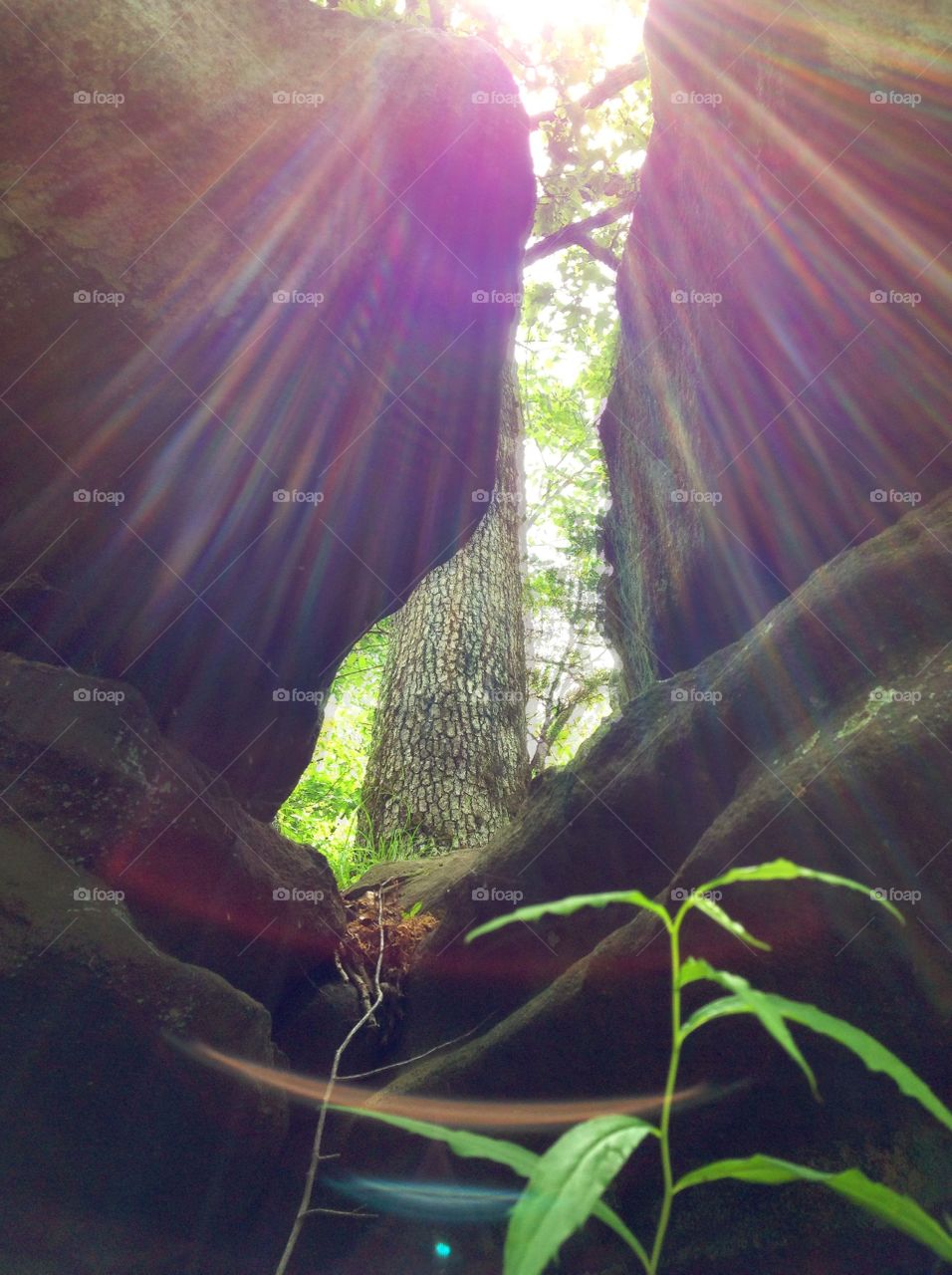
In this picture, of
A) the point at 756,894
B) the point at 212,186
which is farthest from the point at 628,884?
the point at 212,186

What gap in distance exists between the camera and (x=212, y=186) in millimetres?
3168

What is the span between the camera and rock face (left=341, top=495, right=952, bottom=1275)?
6.79ft

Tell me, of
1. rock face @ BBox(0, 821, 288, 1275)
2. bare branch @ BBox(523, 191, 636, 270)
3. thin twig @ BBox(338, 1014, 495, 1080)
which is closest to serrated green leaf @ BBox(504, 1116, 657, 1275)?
rock face @ BBox(0, 821, 288, 1275)

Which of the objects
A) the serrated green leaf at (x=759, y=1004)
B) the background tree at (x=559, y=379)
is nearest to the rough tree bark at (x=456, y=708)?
the background tree at (x=559, y=379)

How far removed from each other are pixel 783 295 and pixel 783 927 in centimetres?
236

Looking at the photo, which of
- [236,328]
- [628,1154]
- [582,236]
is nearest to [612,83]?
[582,236]

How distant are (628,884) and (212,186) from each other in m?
2.91

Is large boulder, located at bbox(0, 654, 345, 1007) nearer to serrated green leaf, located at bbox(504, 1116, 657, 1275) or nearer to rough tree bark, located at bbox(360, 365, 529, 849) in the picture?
serrated green leaf, located at bbox(504, 1116, 657, 1275)

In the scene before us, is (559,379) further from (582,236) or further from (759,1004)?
(759,1004)

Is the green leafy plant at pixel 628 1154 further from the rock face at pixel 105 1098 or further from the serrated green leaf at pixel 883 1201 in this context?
the rock face at pixel 105 1098

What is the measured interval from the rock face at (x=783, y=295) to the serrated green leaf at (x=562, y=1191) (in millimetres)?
2607

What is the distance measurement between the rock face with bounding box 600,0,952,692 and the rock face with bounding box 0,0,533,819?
2.75ft

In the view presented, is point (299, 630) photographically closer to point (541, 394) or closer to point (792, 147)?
point (792, 147)

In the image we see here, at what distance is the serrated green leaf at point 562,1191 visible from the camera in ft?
2.39
